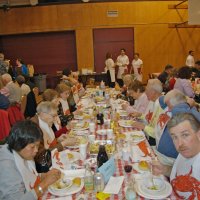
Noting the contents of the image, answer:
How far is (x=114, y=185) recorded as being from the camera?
1954 mm

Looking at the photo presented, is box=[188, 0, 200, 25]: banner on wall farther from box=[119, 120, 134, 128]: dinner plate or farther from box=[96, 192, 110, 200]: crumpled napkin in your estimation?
box=[96, 192, 110, 200]: crumpled napkin

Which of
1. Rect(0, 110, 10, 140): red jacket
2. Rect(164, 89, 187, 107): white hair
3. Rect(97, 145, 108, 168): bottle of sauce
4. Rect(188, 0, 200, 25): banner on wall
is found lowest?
Rect(0, 110, 10, 140): red jacket

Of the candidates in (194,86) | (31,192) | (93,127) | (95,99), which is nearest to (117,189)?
(31,192)

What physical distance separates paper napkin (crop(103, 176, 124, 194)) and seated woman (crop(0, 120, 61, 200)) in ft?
1.30

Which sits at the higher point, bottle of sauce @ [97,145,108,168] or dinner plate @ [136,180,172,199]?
bottle of sauce @ [97,145,108,168]

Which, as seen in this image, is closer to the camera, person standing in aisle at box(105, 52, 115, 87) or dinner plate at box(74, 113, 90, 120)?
dinner plate at box(74, 113, 90, 120)

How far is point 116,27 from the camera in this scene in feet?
40.0

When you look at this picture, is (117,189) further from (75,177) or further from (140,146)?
(140,146)

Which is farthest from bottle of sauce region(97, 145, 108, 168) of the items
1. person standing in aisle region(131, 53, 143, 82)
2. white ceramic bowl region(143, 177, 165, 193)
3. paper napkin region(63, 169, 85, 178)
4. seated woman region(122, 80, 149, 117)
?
person standing in aisle region(131, 53, 143, 82)

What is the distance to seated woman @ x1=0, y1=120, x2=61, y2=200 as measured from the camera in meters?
1.77

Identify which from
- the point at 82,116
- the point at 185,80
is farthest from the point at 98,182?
the point at 185,80

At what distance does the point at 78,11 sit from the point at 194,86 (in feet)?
23.6

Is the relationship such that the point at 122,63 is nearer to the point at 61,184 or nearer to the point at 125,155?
the point at 125,155

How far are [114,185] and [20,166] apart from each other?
2.22 feet
